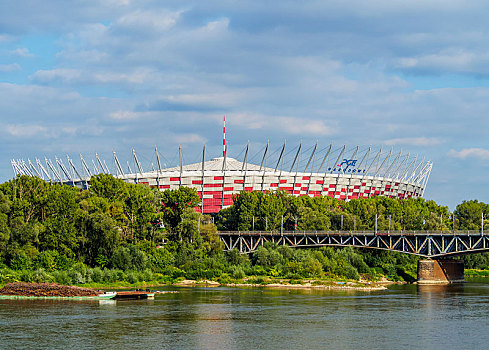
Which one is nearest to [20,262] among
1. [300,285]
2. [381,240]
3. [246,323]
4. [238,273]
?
[238,273]

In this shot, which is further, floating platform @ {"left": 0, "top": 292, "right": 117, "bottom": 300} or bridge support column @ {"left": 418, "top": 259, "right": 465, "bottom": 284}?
bridge support column @ {"left": 418, "top": 259, "right": 465, "bottom": 284}

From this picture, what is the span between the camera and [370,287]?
12138 centimetres

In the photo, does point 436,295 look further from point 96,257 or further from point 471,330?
point 96,257

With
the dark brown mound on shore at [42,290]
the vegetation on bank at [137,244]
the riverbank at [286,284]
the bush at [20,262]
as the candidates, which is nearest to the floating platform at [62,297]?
the dark brown mound on shore at [42,290]

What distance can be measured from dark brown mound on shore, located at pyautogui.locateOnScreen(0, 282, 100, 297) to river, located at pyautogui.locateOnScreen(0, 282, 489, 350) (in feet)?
15.6

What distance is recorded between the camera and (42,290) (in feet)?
291

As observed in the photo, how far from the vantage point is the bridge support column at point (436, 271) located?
139m

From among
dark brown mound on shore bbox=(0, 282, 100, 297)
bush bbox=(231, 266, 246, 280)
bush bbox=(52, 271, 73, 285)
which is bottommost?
dark brown mound on shore bbox=(0, 282, 100, 297)

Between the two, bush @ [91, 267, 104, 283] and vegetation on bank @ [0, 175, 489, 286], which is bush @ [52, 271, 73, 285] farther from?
bush @ [91, 267, 104, 283]

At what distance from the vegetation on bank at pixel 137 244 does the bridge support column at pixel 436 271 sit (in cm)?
897

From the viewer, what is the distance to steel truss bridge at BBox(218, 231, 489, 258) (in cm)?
13612

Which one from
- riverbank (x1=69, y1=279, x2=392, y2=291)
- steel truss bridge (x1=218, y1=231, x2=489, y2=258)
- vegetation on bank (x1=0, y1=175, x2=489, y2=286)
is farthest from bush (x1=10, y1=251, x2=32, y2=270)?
steel truss bridge (x1=218, y1=231, x2=489, y2=258)

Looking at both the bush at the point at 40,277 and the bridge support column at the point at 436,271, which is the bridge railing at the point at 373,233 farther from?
the bush at the point at 40,277

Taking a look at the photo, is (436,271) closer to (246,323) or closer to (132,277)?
(132,277)
